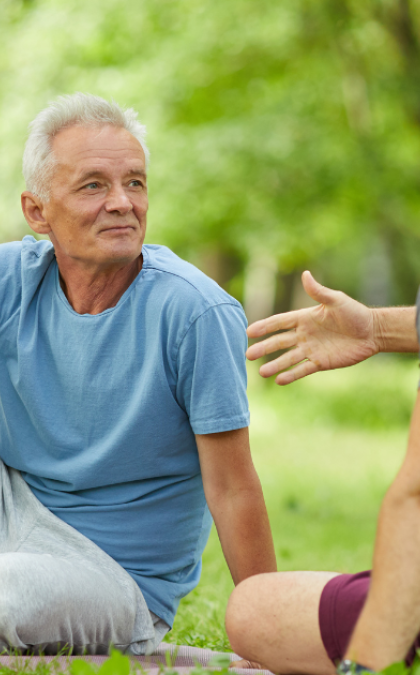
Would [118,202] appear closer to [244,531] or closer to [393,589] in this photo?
[244,531]

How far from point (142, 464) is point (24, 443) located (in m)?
0.50

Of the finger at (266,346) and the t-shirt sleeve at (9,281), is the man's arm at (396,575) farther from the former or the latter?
the t-shirt sleeve at (9,281)

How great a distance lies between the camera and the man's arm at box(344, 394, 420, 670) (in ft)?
6.21

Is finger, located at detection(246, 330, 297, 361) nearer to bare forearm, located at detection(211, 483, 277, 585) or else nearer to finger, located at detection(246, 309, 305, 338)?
finger, located at detection(246, 309, 305, 338)

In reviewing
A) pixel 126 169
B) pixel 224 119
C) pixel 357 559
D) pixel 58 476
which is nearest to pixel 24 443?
pixel 58 476

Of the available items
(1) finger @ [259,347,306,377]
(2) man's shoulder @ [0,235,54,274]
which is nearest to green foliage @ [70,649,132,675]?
(1) finger @ [259,347,306,377]

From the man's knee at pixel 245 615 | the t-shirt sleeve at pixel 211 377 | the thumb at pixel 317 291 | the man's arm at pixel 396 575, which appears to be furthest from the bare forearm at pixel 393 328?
the man's knee at pixel 245 615

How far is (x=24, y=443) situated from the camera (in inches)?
126

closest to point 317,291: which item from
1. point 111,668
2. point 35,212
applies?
point 111,668

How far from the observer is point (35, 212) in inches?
129

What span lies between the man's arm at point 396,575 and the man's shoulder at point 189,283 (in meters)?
1.12

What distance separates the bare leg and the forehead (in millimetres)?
1499

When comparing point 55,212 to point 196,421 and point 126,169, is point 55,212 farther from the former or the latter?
point 196,421

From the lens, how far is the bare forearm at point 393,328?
256cm
